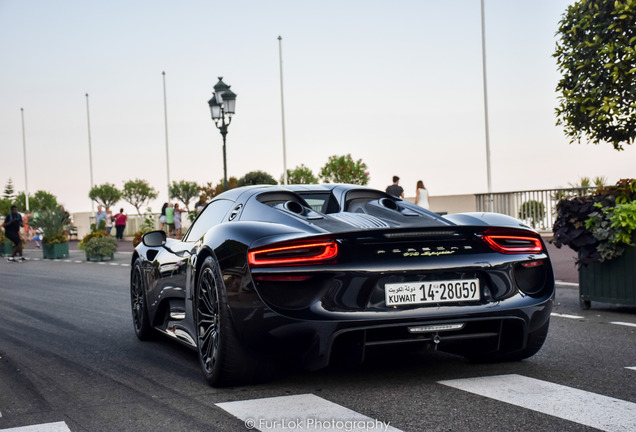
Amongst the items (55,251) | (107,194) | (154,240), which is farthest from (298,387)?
(107,194)

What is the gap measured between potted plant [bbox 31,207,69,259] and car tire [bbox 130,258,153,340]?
73.9 feet

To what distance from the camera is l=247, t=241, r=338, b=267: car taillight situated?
4.77m

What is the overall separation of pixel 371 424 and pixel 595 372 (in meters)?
1.97

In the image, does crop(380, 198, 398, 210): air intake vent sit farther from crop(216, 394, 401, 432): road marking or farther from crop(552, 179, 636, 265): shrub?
crop(552, 179, 636, 265): shrub

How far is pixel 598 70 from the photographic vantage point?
28266 mm

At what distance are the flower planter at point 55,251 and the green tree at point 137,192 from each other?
114 metres

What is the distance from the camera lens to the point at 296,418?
4312mm

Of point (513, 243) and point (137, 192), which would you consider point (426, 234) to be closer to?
point (513, 243)

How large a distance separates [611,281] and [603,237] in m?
0.48

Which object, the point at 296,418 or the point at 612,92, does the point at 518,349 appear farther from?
the point at 612,92

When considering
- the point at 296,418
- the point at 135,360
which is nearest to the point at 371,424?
the point at 296,418

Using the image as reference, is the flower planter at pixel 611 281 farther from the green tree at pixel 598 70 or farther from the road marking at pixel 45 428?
the green tree at pixel 598 70

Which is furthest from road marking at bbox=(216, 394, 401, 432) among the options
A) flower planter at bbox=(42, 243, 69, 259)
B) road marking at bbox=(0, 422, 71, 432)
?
flower planter at bbox=(42, 243, 69, 259)

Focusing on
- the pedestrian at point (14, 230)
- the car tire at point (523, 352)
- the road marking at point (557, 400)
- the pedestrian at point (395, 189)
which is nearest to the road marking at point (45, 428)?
the road marking at point (557, 400)
